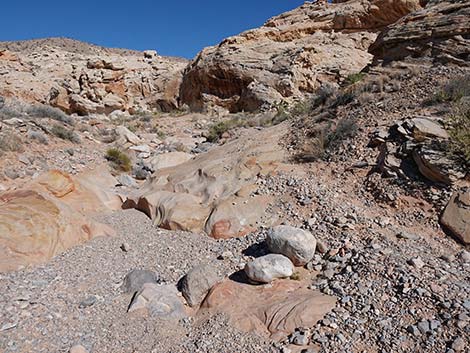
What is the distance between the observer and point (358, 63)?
49.0 feet

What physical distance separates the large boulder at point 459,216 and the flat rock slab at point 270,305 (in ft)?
5.13

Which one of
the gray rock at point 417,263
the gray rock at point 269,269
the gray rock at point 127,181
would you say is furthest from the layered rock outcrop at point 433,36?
the gray rock at point 127,181

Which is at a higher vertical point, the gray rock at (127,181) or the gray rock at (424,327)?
the gray rock at (127,181)

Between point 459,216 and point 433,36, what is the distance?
5208 mm

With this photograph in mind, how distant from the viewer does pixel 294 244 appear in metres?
3.51

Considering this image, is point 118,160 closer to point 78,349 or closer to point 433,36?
point 78,349

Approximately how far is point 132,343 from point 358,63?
14.9 metres

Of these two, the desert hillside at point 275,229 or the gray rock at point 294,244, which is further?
the gray rock at point 294,244

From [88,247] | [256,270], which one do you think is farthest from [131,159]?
[256,270]

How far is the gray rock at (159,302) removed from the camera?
10.3 ft

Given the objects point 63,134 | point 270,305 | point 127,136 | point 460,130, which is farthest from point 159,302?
point 127,136

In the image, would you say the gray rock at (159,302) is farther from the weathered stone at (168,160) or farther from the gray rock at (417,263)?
the weathered stone at (168,160)

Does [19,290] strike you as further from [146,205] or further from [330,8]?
[330,8]

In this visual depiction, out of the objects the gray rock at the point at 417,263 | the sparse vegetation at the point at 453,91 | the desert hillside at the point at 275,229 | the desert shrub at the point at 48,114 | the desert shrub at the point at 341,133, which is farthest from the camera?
the desert shrub at the point at 48,114
